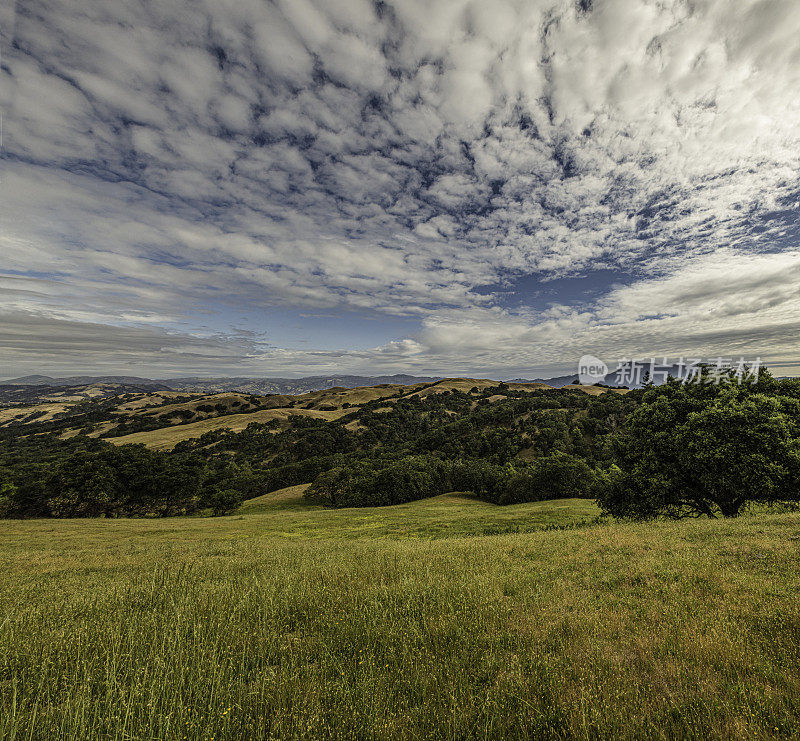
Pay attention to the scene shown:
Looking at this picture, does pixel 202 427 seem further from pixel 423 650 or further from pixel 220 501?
pixel 423 650

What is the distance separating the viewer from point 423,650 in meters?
6.13

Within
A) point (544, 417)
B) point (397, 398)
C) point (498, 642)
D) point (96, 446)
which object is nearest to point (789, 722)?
point (498, 642)

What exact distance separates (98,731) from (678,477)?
3042cm

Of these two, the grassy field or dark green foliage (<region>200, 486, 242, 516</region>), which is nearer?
the grassy field

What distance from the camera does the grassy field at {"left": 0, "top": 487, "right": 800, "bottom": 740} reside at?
4.39 meters

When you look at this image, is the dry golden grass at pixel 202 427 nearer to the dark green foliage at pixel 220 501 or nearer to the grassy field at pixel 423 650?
the dark green foliage at pixel 220 501

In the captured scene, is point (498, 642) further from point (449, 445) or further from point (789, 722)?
point (449, 445)

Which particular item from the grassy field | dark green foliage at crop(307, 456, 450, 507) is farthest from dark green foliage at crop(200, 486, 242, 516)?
the grassy field

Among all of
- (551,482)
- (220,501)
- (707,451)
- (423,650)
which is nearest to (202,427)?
(220,501)

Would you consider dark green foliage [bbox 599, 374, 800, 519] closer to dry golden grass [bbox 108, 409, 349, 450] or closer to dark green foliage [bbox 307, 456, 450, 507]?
dark green foliage [bbox 307, 456, 450, 507]

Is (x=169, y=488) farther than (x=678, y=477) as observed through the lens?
Yes

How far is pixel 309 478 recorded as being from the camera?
91.5 meters

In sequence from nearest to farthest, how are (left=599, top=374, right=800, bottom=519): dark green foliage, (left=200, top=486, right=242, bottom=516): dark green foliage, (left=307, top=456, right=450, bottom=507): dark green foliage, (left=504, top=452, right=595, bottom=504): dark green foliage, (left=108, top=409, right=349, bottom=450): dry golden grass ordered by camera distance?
1. (left=599, top=374, right=800, bottom=519): dark green foliage
2. (left=504, top=452, right=595, bottom=504): dark green foliage
3. (left=200, top=486, right=242, bottom=516): dark green foliage
4. (left=307, top=456, right=450, bottom=507): dark green foliage
5. (left=108, top=409, right=349, bottom=450): dry golden grass

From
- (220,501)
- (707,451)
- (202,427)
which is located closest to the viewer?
(707,451)
